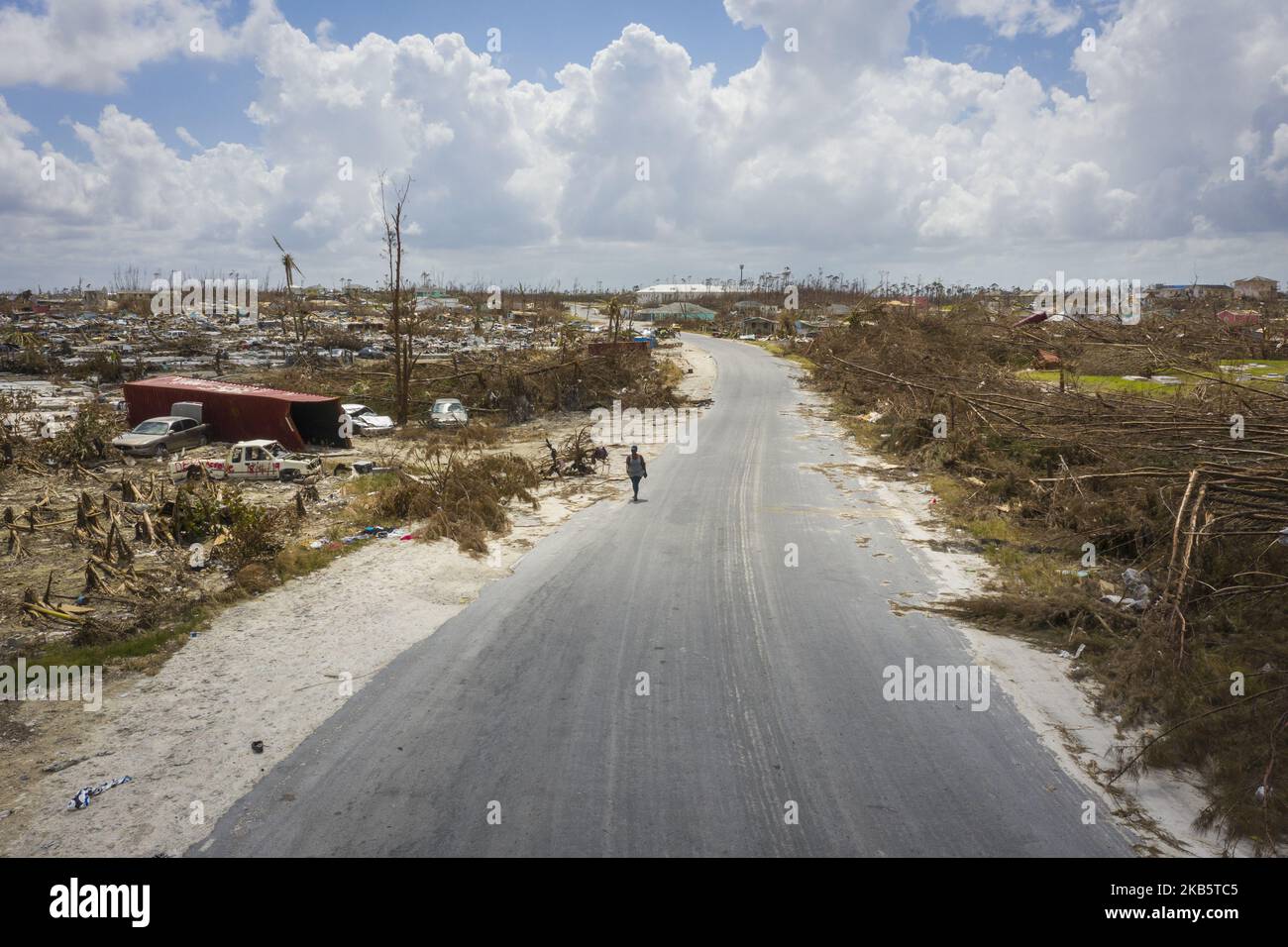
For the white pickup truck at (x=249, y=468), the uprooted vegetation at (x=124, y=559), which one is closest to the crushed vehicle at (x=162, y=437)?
the white pickup truck at (x=249, y=468)

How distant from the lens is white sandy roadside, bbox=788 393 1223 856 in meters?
5.65

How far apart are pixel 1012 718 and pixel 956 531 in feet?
22.2

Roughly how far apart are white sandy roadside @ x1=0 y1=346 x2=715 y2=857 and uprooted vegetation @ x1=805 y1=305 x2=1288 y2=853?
7.77 meters

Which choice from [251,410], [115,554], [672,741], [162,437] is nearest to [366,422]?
[251,410]

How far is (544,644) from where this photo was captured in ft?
29.1

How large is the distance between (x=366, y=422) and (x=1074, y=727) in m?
23.6

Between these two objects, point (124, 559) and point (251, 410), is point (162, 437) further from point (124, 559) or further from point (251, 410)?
A: point (124, 559)

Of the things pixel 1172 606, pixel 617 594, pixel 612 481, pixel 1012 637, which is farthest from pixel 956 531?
pixel 612 481

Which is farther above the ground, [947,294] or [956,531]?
[947,294]

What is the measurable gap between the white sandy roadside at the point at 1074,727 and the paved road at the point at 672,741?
9.8 inches

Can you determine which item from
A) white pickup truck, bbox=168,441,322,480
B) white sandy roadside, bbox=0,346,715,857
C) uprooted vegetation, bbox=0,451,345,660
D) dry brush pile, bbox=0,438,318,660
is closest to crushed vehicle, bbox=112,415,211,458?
white pickup truck, bbox=168,441,322,480

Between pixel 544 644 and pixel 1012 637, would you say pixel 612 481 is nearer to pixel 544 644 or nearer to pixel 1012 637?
pixel 544 644

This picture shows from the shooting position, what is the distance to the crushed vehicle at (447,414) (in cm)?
2630

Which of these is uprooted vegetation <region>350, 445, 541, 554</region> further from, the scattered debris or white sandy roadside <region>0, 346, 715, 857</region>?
the scattered debris
